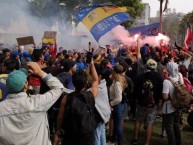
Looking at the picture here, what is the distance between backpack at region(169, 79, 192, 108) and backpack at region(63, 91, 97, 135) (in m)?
2.46

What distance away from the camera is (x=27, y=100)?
3.26 metres

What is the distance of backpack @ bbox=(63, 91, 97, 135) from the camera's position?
4195 millimetres

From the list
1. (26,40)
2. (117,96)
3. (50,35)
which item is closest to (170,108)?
(117,96)

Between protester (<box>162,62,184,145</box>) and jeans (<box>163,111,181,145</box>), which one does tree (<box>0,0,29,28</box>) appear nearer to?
protester (<box>162,62,184,145</box>)

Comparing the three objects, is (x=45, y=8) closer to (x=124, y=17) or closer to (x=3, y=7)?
(x=3, y=7)

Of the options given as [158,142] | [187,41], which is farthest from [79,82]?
[187,41]

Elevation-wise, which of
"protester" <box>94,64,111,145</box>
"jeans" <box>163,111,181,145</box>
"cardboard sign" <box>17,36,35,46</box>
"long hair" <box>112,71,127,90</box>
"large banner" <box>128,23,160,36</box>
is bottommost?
"jeans" <box>163,111,181,145</box>

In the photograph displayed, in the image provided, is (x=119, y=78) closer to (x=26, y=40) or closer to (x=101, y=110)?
(x=101, y=110)

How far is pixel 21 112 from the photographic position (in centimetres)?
321

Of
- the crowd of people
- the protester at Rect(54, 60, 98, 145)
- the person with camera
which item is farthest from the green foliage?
the person with camera

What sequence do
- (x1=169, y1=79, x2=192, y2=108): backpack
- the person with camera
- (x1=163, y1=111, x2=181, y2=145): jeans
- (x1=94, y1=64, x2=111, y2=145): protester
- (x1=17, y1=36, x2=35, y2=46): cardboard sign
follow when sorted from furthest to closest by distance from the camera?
(x1=17, y1=36, x2=35, y2=46): cardboard sign, (x1=163, y1=111, x2=181, y2=145): jeans, (x1=169, y1=79, x2=192, y2=108): backpack, (x1=94, y1=64, x2=111, y2=145): protester, the person with camera

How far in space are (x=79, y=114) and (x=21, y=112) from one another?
110cm

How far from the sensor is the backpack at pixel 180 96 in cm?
624

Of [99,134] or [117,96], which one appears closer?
[99,134]
